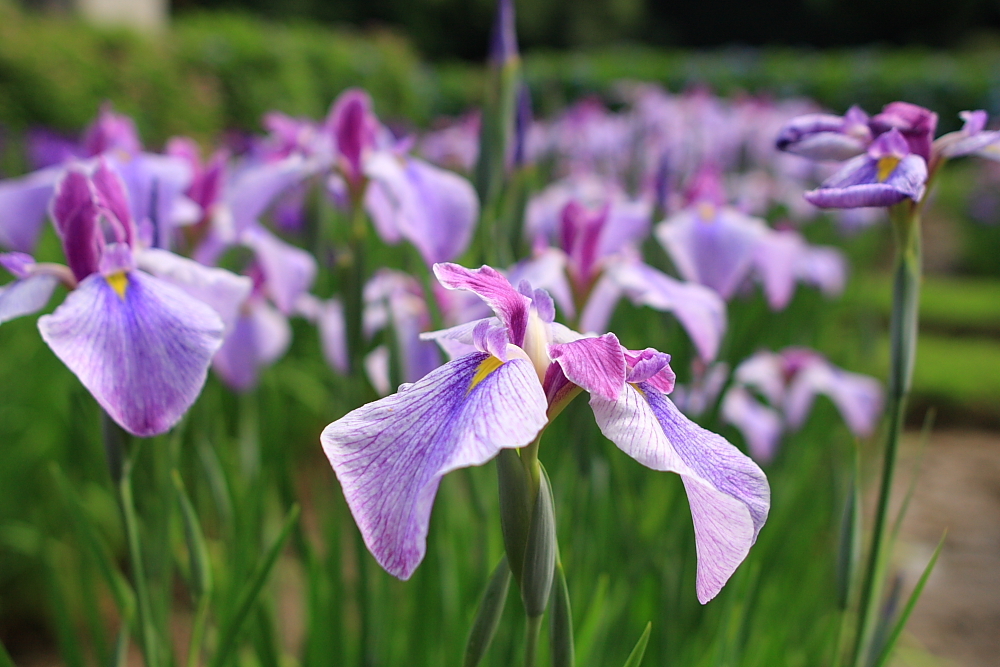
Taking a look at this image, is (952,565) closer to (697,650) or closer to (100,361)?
(697,650)

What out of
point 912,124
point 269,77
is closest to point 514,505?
point 912,124

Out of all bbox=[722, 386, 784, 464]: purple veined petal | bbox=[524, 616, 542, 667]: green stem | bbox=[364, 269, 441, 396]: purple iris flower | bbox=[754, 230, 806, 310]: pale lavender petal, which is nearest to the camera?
bbox=[524, 616, 542, 667]: green stem

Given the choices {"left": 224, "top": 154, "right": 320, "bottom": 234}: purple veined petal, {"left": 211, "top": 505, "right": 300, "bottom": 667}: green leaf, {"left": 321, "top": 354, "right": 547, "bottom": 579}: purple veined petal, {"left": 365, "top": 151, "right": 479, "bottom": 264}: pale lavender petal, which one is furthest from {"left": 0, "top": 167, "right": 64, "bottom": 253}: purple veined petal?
{"left": 321, "top": 354, "right": 547, "bottom": 579}: purple veined petal

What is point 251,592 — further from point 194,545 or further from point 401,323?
point 401,323

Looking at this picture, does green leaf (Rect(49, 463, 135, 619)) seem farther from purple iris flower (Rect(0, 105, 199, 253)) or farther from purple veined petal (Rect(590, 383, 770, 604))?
purple veined petal (Rect(590, 383, 770, 604))

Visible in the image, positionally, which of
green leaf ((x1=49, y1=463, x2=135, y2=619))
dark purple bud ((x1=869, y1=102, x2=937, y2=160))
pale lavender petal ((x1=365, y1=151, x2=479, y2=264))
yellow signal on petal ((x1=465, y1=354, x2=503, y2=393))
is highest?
dark purple bud ((x1=869, y1=102, x2=937, y2=160))

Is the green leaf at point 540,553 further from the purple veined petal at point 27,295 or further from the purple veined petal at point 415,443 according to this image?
the purple veined petal at point 27,295
